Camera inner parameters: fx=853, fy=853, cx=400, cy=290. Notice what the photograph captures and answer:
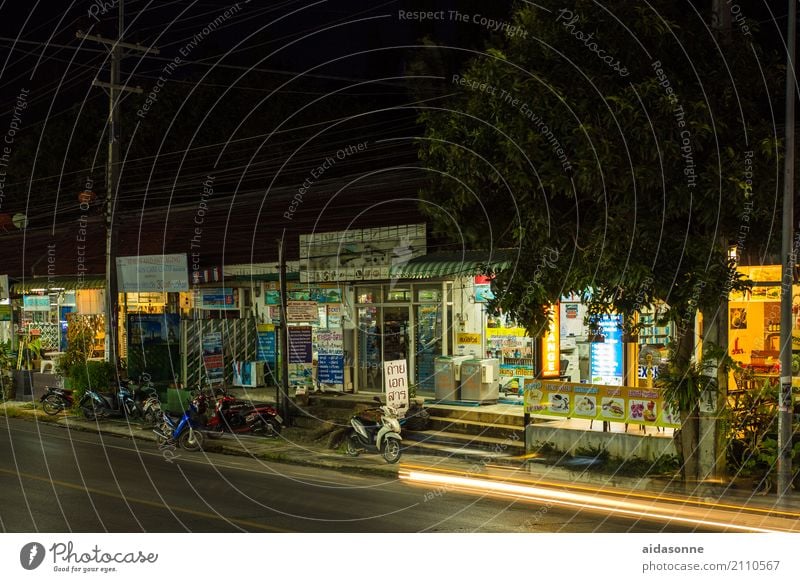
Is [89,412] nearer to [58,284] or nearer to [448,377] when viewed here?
[58,284]

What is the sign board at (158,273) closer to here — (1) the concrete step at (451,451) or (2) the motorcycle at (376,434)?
(2) the motorcycle at (376,434)

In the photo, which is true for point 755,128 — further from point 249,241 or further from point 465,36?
point 249,241

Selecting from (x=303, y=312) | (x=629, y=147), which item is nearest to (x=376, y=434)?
(x=629, y=147)

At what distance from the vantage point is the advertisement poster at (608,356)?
51.4ft

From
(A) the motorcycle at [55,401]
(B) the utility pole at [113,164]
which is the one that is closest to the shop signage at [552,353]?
(B) the utility pole at [113,164]

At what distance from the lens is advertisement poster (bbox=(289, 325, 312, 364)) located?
1911cm

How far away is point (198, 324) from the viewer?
65.8ft

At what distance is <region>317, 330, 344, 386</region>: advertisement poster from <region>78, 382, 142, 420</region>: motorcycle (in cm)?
439

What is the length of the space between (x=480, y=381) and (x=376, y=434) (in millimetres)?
3312

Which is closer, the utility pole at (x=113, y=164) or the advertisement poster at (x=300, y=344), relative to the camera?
the advertisement poster at (x=300, y=344)

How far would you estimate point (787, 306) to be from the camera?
35.1 feet

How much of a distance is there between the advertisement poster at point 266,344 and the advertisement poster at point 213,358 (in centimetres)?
185

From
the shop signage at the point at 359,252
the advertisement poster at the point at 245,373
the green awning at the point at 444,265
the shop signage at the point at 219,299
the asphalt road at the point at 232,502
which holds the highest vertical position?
the shop signage at the point at 359,252

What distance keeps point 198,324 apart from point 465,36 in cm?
935
